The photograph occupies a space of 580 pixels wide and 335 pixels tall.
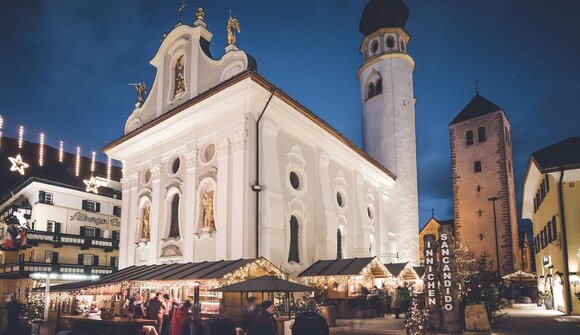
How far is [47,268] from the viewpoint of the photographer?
3747cm

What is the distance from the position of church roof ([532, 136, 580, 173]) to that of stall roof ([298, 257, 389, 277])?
10364 millimetres

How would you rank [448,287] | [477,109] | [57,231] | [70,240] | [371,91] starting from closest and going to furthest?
1. [448,287]
2. [371,91]
3. [70,240]
4. [57,231]
5. [477,109]

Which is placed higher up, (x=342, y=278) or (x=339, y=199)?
(x=339, y=199)

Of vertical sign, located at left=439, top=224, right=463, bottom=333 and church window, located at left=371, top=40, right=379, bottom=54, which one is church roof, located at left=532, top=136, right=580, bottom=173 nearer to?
vertical sign, located at left=439, top=224, right=463, bottom=333

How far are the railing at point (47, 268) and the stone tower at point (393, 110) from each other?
2562cm

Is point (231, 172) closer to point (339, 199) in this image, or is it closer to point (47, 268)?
point (339, 199)


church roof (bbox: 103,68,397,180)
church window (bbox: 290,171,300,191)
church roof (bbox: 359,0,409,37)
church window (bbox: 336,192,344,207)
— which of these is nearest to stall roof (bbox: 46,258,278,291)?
church window (bbox: 290,171,300,191)

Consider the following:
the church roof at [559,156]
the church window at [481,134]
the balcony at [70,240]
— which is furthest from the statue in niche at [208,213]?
the church window at [481,134]

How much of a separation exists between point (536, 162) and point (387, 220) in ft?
33.7

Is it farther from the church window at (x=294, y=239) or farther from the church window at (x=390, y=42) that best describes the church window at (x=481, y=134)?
Result: the church window at (x=294, y=239)

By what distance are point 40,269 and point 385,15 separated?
33992 mm

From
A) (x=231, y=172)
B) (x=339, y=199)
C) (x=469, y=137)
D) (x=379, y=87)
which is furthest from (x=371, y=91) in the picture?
(x=231, y=172)

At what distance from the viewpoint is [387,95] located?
3525cm

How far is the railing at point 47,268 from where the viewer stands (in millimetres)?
37938
